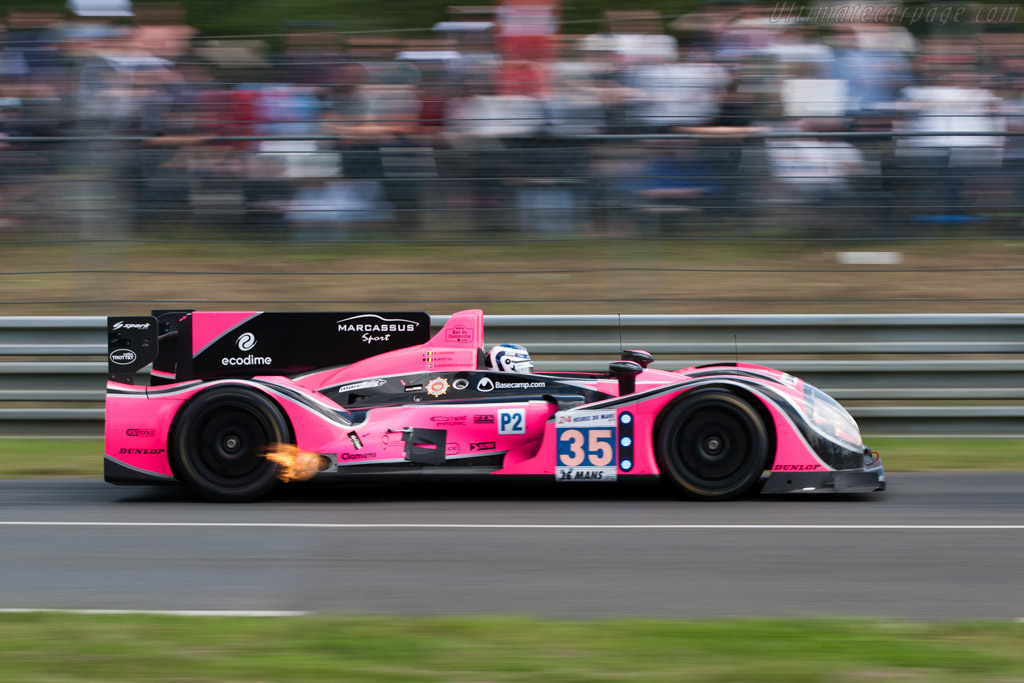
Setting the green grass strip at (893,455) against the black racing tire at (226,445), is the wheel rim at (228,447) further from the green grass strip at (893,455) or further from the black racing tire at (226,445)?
the green grass strip at (893,455)

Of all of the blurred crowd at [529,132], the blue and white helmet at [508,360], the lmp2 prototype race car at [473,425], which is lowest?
the lmp2 prototype race car at [473,425]

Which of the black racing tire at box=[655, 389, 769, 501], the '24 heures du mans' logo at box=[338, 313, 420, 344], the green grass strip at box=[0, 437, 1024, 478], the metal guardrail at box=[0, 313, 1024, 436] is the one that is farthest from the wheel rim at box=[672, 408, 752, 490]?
the metal guardrail at box=[0, 313, 1024, 436]

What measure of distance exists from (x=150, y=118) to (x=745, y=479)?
5638 millimetres

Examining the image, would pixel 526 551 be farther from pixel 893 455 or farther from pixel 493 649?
pixel 893 455

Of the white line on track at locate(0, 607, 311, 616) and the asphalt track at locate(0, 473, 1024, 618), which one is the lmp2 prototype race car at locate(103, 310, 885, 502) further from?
the white line on track at locate(0, 607, 311, 616)

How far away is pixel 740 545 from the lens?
5.38m

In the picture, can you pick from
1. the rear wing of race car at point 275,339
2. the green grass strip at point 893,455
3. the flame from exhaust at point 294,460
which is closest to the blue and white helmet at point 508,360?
the rear wing of race car at point 275,339

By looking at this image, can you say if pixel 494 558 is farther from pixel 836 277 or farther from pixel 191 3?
pixel 191 3

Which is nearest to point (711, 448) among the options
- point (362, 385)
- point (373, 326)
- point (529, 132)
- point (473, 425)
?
point (473, 425)

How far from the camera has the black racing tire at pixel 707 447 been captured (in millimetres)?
6375

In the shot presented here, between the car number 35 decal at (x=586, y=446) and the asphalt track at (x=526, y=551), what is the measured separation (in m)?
0.20

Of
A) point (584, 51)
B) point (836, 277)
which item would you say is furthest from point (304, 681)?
point (584, 51)

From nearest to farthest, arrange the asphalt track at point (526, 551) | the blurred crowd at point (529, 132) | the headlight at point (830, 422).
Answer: the asphalt track at point (526, 551)
the headlight at point (830, 422)
the blurred crowd at point (529, 132)

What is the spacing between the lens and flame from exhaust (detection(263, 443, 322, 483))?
654 centimetres
